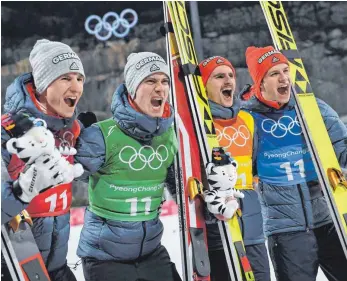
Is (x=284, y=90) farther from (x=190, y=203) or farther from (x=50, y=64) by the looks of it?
(x=50, y=64)

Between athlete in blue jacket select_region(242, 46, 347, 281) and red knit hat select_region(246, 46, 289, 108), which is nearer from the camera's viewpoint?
athlete in blue jacket select_region(242, 46, 347, 281)

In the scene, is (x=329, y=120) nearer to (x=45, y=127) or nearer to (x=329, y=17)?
(x=45, y=127)

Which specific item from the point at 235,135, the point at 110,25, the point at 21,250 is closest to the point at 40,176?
the point at 21,250

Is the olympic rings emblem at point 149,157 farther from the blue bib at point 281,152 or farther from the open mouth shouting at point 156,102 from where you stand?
the blue bib at point 281,152

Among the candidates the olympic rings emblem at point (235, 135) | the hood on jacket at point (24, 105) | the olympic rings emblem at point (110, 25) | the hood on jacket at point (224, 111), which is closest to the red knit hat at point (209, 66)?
the hood on jacket at point (224, 111)

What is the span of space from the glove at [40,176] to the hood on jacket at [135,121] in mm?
395

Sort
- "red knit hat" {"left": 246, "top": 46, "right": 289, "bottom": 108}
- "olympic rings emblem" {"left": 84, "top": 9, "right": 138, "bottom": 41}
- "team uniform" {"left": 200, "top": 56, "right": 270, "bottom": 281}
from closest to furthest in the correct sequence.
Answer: "team uniform" {"left": 200, "top": 56, "right": 270, "bottom": 281}
"red knit hat" {"left": 246, "top": 46, "right": 289, "bottom": 108}
"olympic rings emblem" {"left": 84, "top": 9, "right": 138, "bottom": 41}

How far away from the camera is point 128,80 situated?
7.05 feet

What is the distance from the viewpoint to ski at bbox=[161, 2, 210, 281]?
221 centimetres

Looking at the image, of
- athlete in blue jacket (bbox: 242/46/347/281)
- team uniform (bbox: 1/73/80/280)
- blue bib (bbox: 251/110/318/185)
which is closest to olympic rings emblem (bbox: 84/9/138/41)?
athlete in blue jacket (bbox: 242/46/347/281)

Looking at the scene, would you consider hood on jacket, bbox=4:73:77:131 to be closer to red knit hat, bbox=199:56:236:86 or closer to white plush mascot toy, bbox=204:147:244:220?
white plush mascot toy, bbox=204:147:244:220

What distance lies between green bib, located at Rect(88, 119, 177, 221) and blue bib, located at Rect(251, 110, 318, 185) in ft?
2.12

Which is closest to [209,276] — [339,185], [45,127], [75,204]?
[339,185]

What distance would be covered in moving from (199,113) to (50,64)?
0.76 m
